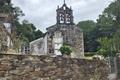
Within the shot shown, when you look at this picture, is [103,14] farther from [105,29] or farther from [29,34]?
[29,34]

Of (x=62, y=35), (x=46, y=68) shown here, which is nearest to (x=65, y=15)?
(x=62, y=35)

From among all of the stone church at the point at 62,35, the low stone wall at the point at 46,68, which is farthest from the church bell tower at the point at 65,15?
the low stone wall at the point at 46,68

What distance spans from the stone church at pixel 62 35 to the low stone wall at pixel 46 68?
863 inches

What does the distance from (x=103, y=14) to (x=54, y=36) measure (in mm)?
10439

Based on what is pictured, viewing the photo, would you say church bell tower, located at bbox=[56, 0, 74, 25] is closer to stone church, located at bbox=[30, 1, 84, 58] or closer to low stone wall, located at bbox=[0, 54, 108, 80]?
stone church, located at bbox=[30, 1, 84, 58]

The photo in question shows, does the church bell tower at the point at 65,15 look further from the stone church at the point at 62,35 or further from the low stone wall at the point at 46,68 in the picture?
the low stone wall at the point at 46,68

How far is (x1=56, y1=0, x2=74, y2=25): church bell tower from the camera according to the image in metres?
37.1

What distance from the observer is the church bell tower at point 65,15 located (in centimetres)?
3712

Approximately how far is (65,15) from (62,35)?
319cm

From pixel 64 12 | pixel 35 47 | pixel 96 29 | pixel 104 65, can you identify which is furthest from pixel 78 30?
pixel 104 65

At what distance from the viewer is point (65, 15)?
37625 millimetres

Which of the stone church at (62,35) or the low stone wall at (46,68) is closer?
the low stone wall at (46,68)

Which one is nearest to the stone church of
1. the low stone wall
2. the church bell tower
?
the church bell tower

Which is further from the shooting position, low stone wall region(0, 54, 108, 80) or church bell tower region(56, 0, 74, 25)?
church bell tower region(56, 0, 74, 25)
